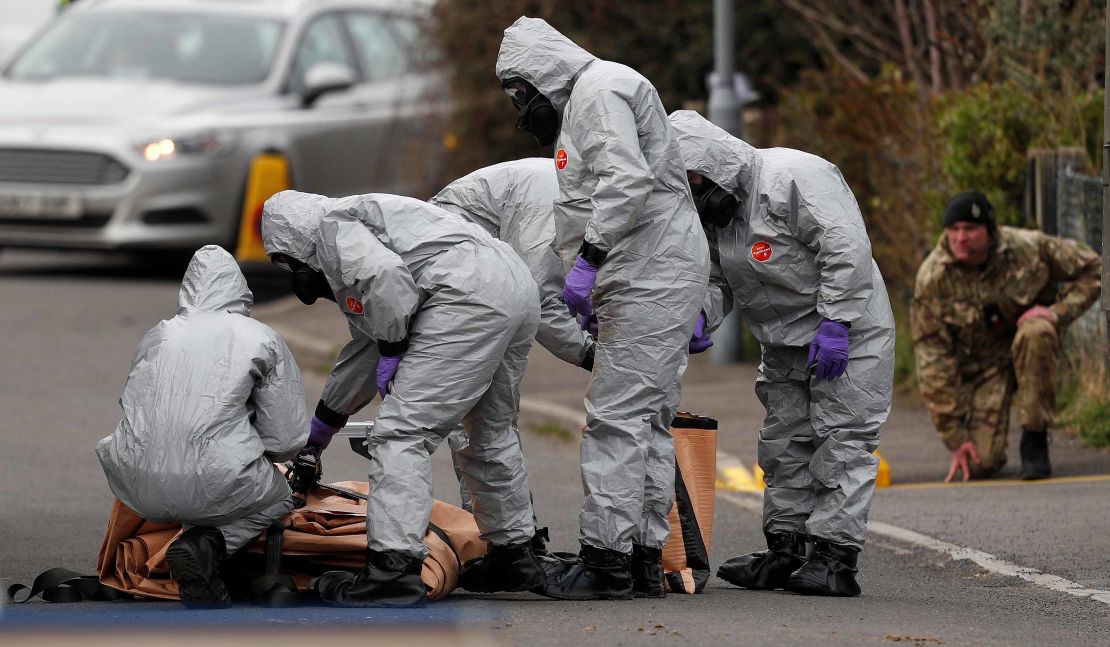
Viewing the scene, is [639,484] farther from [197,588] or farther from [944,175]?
[944,175]

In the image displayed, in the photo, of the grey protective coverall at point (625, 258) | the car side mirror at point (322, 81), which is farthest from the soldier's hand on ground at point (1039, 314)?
the car side mirror at point (322, 81)

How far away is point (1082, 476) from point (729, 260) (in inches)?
121

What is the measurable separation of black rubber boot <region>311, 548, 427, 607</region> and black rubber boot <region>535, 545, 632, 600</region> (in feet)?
1.86

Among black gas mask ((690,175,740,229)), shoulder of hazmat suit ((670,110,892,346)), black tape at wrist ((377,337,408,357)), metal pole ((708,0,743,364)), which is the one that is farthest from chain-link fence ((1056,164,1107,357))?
black tape at wrist ((377,337,408,357))

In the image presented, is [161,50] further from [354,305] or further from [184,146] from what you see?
[354,305]

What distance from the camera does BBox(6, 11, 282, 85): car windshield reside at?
14984mm

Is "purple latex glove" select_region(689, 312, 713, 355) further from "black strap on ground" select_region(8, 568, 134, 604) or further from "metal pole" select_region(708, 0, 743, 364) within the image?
"metal pole" select_region(708, 0, 743, 364)

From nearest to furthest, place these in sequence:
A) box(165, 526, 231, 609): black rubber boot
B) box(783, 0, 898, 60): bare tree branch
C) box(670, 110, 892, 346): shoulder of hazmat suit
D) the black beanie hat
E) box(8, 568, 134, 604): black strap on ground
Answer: box(165, 526, 231, 609): black rubber boot, box(8, 568, 134, 604): black strap on ground, box(670, 110, 892, 346): shoulder of hazmat suit, the black beanie hat, box(783, 0, 898, 60): bare tree branch

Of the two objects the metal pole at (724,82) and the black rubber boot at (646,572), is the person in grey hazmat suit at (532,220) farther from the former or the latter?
the metal pole at (724,82)

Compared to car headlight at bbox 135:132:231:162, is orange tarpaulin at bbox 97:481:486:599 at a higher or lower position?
lower

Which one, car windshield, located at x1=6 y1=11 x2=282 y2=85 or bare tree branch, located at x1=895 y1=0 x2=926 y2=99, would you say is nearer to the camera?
bare tree branch, located at x1=895 y1=0 x2=926 y2=99

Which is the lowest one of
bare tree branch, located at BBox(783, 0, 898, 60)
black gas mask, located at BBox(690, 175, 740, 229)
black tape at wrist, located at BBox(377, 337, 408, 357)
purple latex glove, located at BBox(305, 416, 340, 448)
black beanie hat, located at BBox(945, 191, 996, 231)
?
purple latex glove, located at BBox(305, 416, 340, 448)

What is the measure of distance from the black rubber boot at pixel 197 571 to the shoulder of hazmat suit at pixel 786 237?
6.61 ft

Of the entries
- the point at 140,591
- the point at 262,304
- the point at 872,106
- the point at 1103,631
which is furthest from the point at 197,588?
the point at 262,304
